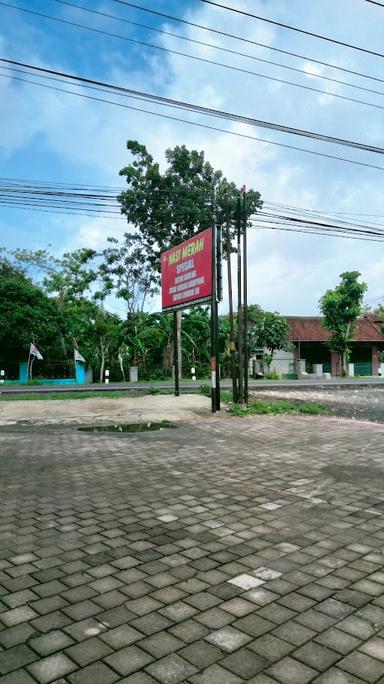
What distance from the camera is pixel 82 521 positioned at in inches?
160

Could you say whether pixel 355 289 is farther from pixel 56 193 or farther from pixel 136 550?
pixel 136 550

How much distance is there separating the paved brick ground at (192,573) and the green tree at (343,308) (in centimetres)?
3280

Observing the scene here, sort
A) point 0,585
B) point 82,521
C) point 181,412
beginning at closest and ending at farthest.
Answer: point 0,585
point 82,521
point 181,412

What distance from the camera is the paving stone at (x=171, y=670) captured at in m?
2.02

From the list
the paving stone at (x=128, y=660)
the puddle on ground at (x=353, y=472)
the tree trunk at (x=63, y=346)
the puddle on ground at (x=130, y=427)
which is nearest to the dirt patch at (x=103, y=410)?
the puddle on ground at (x=130, y=427)

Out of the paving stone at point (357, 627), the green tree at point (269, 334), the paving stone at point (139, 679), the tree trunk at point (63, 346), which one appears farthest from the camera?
the green tree at point (269, 334)

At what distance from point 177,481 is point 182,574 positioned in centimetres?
233

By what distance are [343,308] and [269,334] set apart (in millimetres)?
6584

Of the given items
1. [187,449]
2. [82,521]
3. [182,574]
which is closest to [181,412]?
[187,449]

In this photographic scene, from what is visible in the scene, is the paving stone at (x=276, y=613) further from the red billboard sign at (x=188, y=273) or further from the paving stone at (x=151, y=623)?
the red billboard sign at (x=188, y=273)

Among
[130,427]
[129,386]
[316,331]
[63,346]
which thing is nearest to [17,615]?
[130,427]

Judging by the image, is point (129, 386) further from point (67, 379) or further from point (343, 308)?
point (343, 308)

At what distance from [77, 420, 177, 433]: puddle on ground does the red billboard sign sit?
369 cm

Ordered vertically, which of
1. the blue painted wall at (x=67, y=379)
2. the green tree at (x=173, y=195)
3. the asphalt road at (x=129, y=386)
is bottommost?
the asphalt road at (x=129, y=386)
